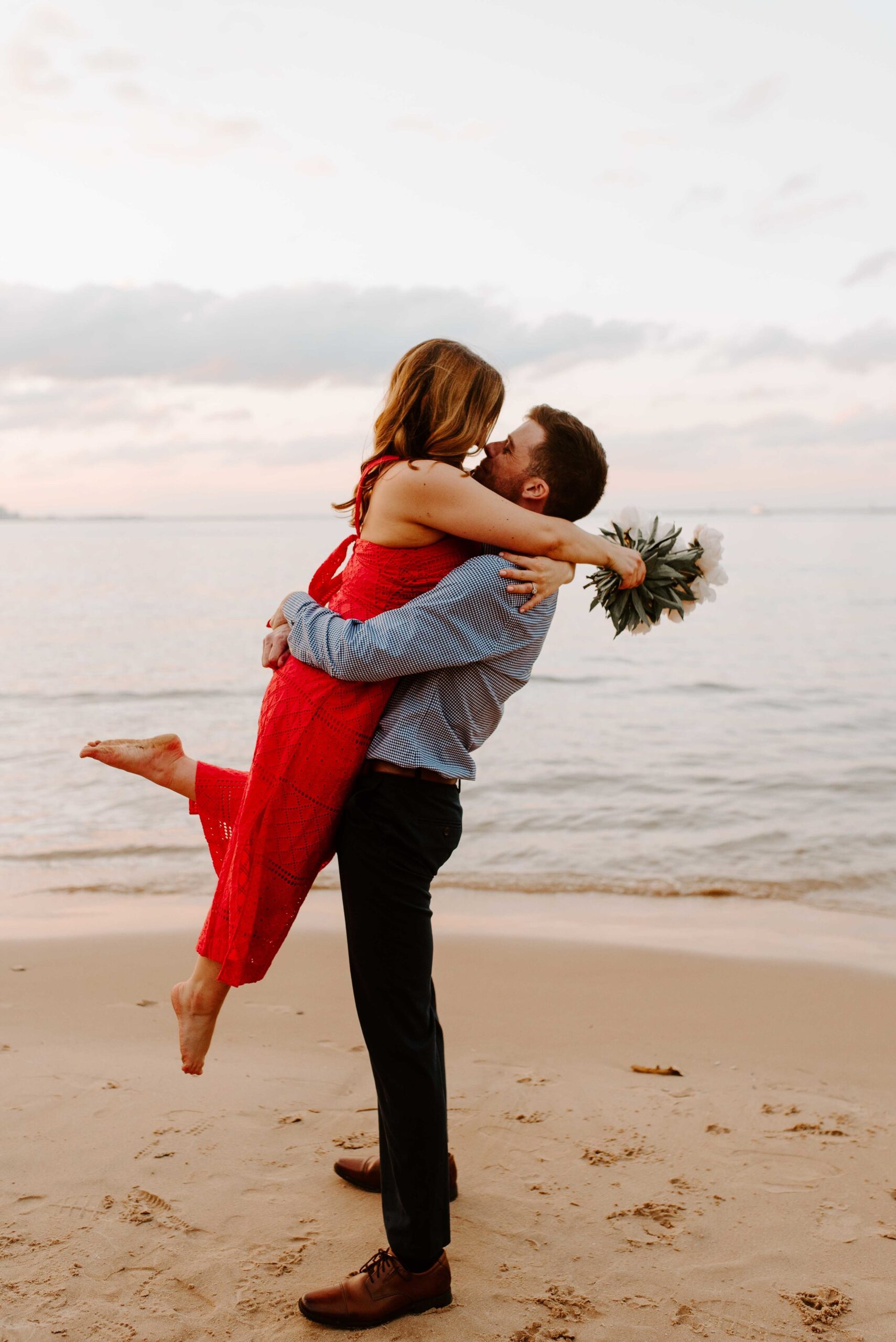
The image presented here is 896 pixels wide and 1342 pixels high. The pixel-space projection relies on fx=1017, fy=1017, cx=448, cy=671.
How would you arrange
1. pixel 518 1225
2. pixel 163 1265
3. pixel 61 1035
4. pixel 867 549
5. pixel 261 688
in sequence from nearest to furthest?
pixel 163 1265
pixel 518 1225
pixel 61 1035
pixel 261 688
pixel 867 549

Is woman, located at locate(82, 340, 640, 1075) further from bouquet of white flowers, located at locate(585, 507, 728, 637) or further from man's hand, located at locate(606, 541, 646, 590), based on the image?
bouquet of white flowers, located at locate(585, 507, 728, 637)

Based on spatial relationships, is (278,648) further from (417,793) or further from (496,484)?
(496,484)

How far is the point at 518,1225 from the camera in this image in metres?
3.01

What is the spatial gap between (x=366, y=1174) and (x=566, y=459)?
224 centimetres

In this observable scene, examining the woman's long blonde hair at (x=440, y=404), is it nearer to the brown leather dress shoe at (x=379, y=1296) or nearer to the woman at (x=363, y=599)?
the woman at (x=363, y=599)

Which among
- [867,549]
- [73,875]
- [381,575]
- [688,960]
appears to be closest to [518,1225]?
[381,575]

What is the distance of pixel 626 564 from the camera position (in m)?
2.66

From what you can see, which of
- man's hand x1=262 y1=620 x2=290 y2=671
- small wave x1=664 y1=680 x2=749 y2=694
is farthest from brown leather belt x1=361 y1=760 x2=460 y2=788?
small wave x1=664 y1=680 x2=749 y2=694

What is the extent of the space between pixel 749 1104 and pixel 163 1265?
7.05 ft

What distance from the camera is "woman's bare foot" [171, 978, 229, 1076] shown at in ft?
8.46

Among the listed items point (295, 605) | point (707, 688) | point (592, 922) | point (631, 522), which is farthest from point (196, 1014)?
point (707, 688)

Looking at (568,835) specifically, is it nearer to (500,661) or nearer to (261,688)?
(500,661)

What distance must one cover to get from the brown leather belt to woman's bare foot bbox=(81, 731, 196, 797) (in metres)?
0.68

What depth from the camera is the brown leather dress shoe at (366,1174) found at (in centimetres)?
314
